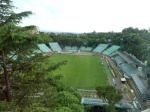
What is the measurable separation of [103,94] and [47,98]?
311 inches

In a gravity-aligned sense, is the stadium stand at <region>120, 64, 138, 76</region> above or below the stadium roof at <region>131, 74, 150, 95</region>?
below

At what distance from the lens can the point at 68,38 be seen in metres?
66.6

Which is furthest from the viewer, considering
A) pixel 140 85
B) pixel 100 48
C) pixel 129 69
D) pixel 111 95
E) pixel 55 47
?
pixel 55 47

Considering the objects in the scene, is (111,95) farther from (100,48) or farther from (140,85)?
(100,48)

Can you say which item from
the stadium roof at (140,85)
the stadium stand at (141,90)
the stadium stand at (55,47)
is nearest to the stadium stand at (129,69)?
the stadium roof at (140,85)

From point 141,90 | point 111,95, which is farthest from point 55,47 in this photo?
point 111,95

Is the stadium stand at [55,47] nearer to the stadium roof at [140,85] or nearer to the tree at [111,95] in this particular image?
the stadium roof at [140,85]

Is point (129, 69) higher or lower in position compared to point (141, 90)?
lower

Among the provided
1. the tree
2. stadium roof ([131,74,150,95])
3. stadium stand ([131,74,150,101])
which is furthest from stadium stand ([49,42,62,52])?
the tree

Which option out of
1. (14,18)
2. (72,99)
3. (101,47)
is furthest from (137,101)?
(101,47)

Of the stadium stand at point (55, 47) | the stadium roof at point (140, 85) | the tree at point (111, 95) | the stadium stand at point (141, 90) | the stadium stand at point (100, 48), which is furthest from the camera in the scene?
the stadium stand at point (55, 47)

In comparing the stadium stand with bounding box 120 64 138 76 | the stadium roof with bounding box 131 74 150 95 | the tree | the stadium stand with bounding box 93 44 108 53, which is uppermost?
the tree

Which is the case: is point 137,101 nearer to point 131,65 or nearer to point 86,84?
point 86,84

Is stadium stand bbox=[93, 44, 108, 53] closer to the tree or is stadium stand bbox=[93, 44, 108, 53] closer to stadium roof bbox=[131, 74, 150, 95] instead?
stadium roof bbox=[131, 74, 150, 95]
